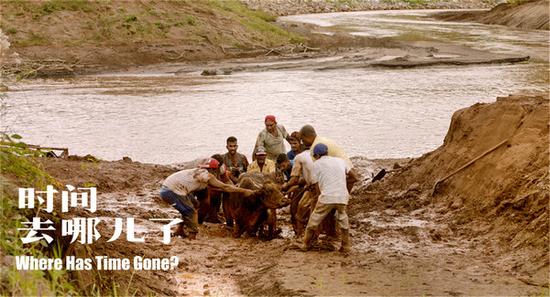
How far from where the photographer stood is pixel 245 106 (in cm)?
3191

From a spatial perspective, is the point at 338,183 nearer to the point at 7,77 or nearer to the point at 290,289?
the point at 290,289

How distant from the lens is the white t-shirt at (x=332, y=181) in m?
12.0

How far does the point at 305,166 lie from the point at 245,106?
63.2ft

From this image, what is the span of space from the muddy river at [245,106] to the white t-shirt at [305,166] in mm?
6940

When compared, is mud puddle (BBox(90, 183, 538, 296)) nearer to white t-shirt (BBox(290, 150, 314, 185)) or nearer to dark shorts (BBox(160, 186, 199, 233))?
dark shorts (BBox(160, 186, 199, 233))

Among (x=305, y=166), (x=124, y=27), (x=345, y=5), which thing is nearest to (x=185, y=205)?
(x=305, y=166)

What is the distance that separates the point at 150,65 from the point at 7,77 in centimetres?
3372

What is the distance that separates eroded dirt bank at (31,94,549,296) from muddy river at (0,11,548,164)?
18.3ft

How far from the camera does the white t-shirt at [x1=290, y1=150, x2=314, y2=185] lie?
41.6 feet

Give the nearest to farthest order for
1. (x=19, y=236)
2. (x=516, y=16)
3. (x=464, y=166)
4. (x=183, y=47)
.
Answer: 1. (x=19, y=236)
2. (x=464, y=166)
3. (x=183, y=47)
4. (x=516, y=16)

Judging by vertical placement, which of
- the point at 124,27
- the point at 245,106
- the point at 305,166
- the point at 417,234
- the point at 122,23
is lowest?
the point at 245,106

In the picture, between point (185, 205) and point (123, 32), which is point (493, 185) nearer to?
point (185, 205)

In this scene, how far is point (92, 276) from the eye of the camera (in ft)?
33.3

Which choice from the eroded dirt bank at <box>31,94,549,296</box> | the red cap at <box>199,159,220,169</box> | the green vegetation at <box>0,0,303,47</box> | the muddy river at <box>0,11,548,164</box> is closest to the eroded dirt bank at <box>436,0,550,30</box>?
the muddy river at <box>0,11,548,164</box>
